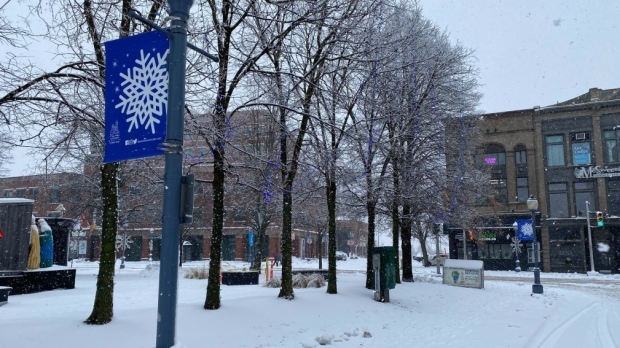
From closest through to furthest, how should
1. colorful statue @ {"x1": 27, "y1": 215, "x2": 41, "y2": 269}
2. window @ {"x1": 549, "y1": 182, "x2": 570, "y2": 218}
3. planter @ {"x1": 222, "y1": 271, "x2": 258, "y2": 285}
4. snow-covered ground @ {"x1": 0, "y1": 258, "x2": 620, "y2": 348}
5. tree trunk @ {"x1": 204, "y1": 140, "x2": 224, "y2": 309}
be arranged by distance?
snow-covered ground @ {"x1": 0, "y1": 258, "x2": 620, "y2": 348}, tree trunk @ {"x1": 204, "y1": 140, "x2": 224, "y2": 309}, colorful statue @ {"x1": 27, "y1": 215, "x2": 41, "y2": 269}, planter @ {"x1": 222, "y1": 271, "x2": 258, "y2": 285}, window @ {"x1": 549, "y1": 182, "x2": 570, "y2": 218}

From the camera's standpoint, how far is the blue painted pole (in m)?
4.63

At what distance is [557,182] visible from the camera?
4228cm

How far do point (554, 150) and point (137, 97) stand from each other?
44.1 metres

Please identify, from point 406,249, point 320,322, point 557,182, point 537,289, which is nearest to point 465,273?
point 406,249

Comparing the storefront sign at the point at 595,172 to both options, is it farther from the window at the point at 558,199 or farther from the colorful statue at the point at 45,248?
the colorful statue at the point at 45,248

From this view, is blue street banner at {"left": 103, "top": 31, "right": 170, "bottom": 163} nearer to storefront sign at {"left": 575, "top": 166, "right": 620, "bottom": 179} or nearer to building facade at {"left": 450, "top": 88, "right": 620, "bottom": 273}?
building facade at {"left": 450, "top": 88, "right": 620, "bottom": 273}

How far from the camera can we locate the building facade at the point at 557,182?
4038cm

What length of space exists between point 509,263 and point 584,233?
6.52 meters

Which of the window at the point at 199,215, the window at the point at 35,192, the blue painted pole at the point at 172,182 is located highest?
the window at the point at 35,192

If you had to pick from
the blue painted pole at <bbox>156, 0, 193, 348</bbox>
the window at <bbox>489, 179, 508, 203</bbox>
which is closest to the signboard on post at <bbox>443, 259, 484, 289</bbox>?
the blue painted pole at <bbox>156, 0, 193, 348</bbox>

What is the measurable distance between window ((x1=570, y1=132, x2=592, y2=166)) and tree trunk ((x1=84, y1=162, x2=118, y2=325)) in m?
42.0

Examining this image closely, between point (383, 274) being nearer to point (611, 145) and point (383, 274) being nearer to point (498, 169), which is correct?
point (498, 169)

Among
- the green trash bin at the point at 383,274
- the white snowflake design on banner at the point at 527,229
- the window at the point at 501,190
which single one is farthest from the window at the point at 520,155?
the green trash bin at the point at 383,274

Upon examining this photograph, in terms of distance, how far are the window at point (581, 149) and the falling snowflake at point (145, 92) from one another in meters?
43.8
